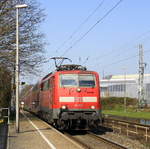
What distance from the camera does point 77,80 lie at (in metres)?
17.5

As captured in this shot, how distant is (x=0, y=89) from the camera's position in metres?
31.8

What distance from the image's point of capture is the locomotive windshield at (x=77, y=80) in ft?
57.2

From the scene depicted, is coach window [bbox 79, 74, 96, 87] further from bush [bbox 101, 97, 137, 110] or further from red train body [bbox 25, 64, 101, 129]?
bush [bbox 101, 97, 137, 110]

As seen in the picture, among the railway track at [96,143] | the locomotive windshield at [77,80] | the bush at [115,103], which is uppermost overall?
the locomotive windshield at [77,80]

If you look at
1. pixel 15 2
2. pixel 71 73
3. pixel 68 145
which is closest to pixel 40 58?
pixel 15 2

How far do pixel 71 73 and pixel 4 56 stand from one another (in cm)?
920

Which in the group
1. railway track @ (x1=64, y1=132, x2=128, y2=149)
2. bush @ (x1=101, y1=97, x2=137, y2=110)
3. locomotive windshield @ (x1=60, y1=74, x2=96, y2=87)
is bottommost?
railway track @ (x1=64, y1=132, x2=128, y2=149)

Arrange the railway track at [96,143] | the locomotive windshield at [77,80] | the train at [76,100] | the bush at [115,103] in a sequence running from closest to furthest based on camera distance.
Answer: the railway track at [96,143], the train at [76,100], the locomotive windshield at [77,80], the bush at [115,103]

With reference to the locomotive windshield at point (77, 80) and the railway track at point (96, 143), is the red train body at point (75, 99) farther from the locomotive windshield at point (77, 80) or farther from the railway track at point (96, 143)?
the railway track at point (96, 143)

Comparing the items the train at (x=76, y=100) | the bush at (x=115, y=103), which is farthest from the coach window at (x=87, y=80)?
the bush at (x=115, y=103)

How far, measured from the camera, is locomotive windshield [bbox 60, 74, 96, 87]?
17422 millimetres

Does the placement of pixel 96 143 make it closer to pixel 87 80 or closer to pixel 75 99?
pixel 75 99

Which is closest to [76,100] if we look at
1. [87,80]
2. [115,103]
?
[87,80]

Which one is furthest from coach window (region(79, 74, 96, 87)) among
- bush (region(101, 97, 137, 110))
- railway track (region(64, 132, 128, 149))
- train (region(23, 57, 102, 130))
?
bush (region(101, 97, 137, 110))
